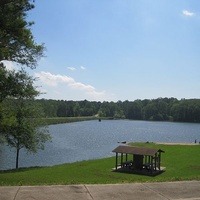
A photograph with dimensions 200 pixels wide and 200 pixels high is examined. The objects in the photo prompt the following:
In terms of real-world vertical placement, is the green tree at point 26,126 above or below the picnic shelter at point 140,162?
above

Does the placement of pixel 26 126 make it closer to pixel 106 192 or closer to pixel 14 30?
pixel 14 30

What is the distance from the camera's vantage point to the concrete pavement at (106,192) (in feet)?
19.5

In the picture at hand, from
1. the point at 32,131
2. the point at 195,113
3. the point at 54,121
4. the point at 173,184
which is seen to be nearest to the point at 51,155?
the point at 32,131

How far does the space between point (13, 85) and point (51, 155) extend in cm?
2773

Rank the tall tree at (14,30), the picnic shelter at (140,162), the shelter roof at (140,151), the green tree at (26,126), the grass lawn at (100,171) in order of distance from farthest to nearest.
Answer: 1. the green tree at (26,126)
2. the picnic shelter at (140,162)
3. the shelter roof at (140,151)
4. the grass lawn at (100,171)
5. the tall tree at (14,30)

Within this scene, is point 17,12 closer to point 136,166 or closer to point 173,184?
point 173,184

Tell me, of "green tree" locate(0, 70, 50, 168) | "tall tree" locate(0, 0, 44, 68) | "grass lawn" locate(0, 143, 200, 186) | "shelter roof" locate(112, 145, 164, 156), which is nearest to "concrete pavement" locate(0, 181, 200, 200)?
"tall tree" locate(0, 0, 44, 68)

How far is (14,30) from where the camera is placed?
14102mm

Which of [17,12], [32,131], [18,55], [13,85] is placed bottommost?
[32,131]

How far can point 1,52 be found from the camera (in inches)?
546

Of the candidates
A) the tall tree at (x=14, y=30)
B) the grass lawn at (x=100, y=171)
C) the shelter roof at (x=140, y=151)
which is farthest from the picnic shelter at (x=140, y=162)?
the tall tree at (x=14, y=30)

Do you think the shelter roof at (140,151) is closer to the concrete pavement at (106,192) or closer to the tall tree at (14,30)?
the tall tree at (14,30)

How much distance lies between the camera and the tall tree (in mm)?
13367

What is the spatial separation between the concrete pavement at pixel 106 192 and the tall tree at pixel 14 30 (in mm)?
9189
